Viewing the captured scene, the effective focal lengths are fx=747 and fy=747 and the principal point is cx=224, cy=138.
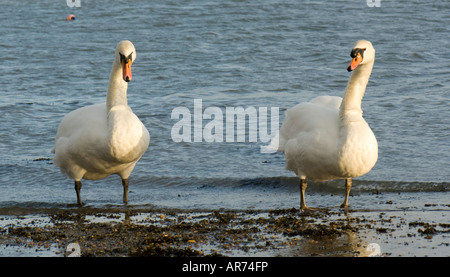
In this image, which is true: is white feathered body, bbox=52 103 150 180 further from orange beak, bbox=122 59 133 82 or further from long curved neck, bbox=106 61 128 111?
orange beak, bbox=122 59 133 82

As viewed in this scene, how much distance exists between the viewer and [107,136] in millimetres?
7676

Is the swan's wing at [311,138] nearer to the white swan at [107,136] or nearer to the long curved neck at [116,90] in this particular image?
the white swan at [107,136]

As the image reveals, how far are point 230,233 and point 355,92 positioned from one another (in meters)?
2.08

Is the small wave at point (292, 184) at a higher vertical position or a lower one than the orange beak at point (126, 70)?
lower

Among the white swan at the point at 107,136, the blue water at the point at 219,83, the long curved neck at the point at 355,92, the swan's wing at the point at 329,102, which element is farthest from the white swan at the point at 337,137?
the white swan at the point at 107,136

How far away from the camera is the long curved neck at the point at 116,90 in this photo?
8.02 m

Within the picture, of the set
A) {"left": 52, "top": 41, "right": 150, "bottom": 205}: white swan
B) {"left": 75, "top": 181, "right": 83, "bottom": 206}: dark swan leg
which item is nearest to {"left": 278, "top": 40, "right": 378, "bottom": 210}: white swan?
{"left": 52, "top": 41, "right": 150, "bottom": 205}: white swan

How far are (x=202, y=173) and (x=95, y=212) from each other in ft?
7.28

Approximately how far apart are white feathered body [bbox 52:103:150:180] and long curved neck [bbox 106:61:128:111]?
0.10m

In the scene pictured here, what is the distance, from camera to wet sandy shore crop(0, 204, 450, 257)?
6062 millimetres

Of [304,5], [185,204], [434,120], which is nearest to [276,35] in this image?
[304,5]

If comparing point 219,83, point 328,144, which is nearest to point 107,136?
point 328,144

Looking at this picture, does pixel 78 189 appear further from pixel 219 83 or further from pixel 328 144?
pixel 219 83

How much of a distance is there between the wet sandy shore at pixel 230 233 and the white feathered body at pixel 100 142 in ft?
1.90
